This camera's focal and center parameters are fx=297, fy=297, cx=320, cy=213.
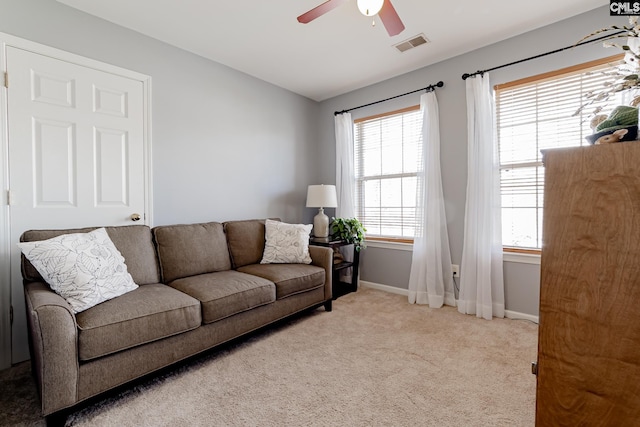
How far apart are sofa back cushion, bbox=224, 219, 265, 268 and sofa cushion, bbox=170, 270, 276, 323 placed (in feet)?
1.38

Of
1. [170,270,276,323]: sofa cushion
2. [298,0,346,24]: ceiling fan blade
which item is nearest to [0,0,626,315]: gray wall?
[170,270,276,323]: sofa cushion

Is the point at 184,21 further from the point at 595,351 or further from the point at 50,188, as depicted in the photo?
the point at 595,351

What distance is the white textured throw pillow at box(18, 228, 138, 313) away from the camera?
5.26ft

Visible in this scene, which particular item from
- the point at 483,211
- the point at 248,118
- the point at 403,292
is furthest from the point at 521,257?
the point at 248,118

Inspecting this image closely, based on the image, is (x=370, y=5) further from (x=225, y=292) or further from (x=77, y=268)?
(x=77, y=268)

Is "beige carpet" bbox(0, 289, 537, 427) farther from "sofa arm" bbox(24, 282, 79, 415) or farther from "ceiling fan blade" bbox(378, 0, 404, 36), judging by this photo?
"ceiling fan blade" bbox(378, 0, 404, 36)

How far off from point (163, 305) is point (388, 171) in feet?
8.99

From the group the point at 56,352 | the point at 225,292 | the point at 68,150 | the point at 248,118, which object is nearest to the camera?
the point at 56,352

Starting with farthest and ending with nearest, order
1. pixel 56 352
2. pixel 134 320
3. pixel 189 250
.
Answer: pixel 189 250, pixel 134 320, pixel 56 352

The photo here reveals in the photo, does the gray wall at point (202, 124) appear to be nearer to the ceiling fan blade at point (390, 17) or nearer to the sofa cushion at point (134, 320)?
the sofa cushion at point (134, 320)

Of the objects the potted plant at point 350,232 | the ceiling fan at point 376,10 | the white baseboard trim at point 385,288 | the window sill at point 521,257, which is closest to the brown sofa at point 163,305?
the potted plant at point 350,232

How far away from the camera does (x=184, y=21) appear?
2.41 metres

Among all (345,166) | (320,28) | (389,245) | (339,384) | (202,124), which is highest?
(320,28)

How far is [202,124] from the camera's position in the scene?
2988 mm
